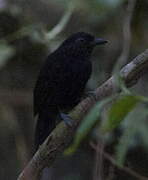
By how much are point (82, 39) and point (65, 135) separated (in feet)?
3.94

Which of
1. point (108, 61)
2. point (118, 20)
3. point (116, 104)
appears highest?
point (116, 104)

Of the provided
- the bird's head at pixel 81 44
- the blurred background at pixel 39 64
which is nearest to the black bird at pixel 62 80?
the bird's head at pixel 81 44

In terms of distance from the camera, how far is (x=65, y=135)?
2355 mm

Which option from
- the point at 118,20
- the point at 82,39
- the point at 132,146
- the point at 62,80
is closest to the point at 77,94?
the point at 62,80

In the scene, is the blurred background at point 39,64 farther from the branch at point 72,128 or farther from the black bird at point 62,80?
the branch at point 72,128

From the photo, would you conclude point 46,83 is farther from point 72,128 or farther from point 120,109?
point 120,109

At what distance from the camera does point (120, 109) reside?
3.63 ft

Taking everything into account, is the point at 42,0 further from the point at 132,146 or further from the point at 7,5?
the point at 132,146

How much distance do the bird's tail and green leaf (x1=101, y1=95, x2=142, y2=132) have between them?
2221mm

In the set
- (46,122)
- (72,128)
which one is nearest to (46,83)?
(46,122)

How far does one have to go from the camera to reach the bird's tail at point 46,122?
3351 millimetres

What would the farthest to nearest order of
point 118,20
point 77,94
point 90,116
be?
point 118,20
point 77,94
point 90,116

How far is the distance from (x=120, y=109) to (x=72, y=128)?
120cm

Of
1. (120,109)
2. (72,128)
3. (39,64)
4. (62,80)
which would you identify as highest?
(120,109)
